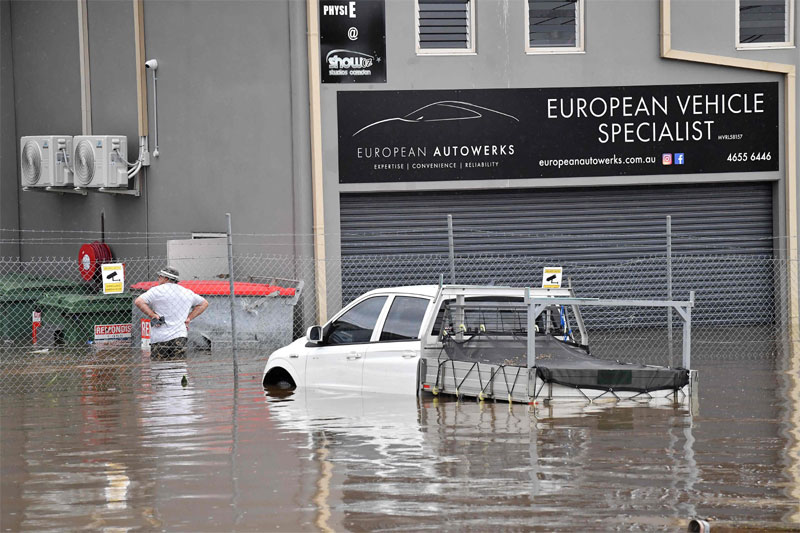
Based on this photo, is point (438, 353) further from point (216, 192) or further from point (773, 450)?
point (216, 192)

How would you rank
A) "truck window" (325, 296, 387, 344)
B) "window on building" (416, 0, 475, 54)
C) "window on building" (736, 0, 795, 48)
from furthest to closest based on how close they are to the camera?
"window on building" (736, 0, 795, 48), "window on building" (416, 0, 475, 54), "truck window" (325, 296, 387, 344)

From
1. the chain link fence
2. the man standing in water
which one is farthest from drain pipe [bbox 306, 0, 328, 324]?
the man standing in water

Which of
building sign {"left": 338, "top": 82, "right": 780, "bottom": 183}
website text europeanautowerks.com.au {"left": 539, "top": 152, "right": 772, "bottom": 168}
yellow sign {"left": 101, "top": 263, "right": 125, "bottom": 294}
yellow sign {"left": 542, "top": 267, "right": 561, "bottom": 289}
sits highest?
building sign {"left": 338, "top": 82, "right": 780, "bottom": 183}

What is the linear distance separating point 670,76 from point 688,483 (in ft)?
44.0

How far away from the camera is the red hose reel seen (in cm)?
2217

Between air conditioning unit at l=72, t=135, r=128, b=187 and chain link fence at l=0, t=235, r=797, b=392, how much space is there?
157 centimetres

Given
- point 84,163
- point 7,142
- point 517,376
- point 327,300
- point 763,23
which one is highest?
point 763,23

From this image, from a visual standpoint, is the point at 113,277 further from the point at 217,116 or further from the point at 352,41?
the point at 352,41

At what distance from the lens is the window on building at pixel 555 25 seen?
20438 mm

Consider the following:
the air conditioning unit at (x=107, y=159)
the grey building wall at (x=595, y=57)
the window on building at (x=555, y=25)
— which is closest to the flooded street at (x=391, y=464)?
the grey building wall at (x=595, y=57)

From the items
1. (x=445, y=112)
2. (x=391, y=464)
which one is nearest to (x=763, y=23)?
A: (x=445, y=112)

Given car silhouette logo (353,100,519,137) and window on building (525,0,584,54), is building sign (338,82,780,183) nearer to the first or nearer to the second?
car silhouette logo (353,100,519,137)

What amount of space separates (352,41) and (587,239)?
17.7 feet

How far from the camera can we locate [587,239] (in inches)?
822
